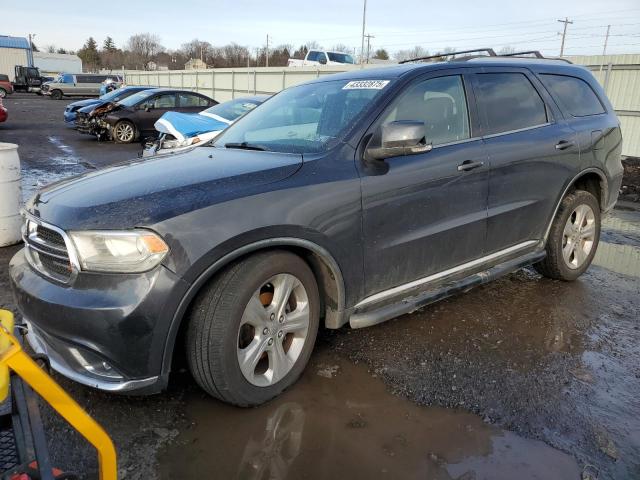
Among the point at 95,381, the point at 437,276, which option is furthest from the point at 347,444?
the point at 437,276

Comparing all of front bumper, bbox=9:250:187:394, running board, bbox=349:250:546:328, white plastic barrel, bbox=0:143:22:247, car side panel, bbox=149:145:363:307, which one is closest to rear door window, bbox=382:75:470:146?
car side panel, bbox=149:145:363:307

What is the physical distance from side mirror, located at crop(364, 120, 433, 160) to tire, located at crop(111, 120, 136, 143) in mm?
13957

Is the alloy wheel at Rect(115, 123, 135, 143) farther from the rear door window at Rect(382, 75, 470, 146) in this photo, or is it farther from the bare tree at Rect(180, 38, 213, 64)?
the bare tree at Rect(180, 38, 213, 64)

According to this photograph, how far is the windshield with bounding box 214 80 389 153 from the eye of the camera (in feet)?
10.6

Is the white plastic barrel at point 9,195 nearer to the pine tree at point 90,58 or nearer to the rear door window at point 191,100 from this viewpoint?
the rear door window at point 191,100

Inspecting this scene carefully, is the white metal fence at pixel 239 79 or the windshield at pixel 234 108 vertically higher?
the white metal fence at pixel 239 79

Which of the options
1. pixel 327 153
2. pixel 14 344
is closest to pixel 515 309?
pixel 327 153

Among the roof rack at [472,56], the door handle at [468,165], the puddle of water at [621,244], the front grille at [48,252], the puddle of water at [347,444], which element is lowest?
the puddle of water at [347,444]

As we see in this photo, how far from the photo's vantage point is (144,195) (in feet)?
8.34

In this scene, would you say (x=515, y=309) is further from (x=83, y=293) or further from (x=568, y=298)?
(x=83, y=293)

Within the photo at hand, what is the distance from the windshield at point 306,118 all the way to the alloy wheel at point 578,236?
7.82ft

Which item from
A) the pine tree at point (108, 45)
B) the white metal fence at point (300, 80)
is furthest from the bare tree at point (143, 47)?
the white metal fence at point (300, 80)

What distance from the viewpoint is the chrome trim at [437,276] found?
126 inches

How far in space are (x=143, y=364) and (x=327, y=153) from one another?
1518 mm
